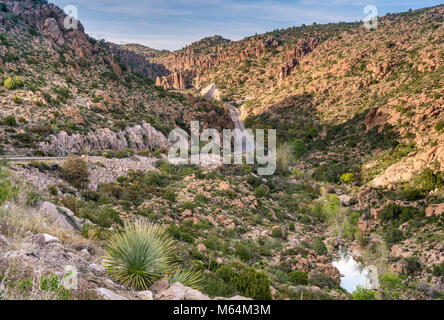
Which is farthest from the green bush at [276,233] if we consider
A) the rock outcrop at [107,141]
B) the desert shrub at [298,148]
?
the desert shrub at [298,148]

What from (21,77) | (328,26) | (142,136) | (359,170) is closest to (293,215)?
(359,170)

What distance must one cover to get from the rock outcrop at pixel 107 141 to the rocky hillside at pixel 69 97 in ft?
0.31

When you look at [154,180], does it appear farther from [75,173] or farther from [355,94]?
[355,94]

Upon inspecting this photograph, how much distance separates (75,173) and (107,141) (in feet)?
42.5

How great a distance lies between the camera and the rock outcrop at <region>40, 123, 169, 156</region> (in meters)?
23.0

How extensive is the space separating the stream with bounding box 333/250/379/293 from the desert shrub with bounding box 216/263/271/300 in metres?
8.50

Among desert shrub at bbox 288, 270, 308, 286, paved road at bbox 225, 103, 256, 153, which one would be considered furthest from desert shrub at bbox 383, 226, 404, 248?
paved road at bbox 225, 103, 256, 153

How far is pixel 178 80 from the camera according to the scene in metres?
103

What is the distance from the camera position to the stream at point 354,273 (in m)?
14.7

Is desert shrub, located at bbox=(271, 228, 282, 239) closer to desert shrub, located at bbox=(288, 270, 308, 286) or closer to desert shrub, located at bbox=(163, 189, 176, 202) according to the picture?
desert shrub, located at bbox=(288, 270, 308, 286)

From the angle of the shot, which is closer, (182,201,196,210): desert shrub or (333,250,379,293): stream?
(333,250,379,293): stream

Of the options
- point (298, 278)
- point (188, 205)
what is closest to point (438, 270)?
point (298, 278)
